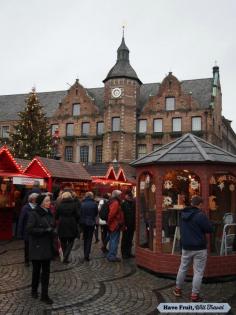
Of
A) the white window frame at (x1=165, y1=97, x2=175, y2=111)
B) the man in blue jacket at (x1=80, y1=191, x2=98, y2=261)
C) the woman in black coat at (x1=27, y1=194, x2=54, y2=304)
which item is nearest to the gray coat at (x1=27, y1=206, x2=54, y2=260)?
the woman in black coat at (x1=27, y1=194, x2=54, y2=304)

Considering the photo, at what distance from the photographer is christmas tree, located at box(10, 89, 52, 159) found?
35.4m

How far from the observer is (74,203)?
10.6 m

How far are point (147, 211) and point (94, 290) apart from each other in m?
2.94

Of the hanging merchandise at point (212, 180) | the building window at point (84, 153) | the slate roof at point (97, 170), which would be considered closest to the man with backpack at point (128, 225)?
the hanging merchandise at point (212, 180)

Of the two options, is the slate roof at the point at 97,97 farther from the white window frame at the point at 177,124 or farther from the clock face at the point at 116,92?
the clock face at the point at 116,92

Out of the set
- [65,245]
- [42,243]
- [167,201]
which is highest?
[167,201]

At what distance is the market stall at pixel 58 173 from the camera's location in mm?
17281

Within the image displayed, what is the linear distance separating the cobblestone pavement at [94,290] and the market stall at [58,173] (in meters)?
6.49

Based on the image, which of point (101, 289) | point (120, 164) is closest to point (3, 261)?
point (101, 289)

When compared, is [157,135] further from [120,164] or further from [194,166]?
[194,166]

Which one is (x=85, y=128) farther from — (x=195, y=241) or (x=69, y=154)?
(x=195, y=241)

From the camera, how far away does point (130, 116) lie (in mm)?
45094

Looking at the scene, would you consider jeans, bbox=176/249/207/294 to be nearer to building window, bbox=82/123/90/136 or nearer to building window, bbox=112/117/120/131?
building window, bbox=112/117/120/131

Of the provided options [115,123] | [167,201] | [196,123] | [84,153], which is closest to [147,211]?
[167,201]
